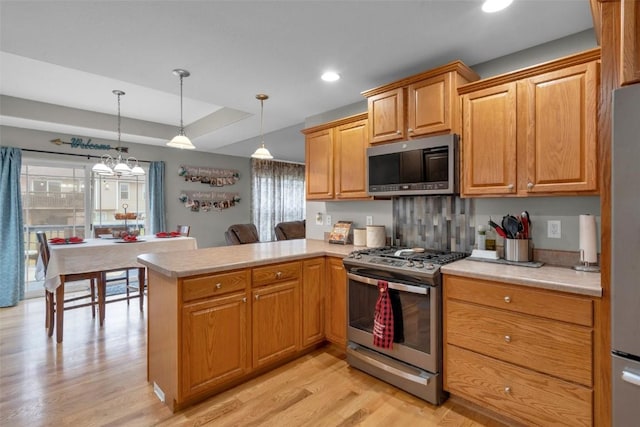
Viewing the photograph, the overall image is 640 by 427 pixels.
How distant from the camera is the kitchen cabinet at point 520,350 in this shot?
1530mm

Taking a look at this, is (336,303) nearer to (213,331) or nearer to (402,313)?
(402,313)

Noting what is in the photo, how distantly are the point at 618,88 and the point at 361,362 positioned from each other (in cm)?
217

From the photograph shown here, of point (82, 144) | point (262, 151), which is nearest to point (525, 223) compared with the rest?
point (262, 151)

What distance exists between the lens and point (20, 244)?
167 inches

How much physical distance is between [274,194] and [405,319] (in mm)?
5630

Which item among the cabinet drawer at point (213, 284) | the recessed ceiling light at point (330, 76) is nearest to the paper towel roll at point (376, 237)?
the cabinet drawer at point (213, 284)

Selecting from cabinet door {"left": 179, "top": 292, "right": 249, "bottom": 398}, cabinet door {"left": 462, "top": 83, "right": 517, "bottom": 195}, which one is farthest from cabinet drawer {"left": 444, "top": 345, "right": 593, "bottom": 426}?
cabinet door {"left": 179, "top": 292, "right": 249, "bottom": 398}

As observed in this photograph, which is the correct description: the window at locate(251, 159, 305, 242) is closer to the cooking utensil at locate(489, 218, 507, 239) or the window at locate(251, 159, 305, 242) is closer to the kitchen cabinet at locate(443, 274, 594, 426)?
the cooking utensil at locate(489, 218, 507, 239)

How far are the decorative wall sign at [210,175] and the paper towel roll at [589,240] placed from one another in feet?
18.9

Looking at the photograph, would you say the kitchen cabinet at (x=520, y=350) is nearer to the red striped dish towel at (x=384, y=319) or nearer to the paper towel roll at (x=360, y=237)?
the red striped dish towel at (x=384, y=319)

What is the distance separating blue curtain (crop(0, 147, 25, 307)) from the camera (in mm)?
4082

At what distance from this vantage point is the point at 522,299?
1.69m

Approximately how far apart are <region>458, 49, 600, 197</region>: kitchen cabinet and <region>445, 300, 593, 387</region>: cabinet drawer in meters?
0.77

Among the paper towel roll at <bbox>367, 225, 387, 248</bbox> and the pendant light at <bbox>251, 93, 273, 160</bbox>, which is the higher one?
the pendant light at <bbox>251, 93, 273, 160</bbox>
